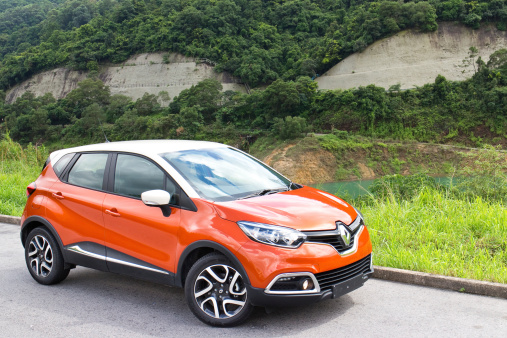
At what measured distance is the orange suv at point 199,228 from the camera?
366cm

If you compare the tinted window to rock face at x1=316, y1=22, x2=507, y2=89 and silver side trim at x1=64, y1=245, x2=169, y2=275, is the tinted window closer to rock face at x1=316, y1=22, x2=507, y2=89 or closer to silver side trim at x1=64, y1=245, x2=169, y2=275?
silver side trim at x1=64, y1=245, x2=169, y2=275

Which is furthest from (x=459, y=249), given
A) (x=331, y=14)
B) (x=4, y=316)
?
(x=331, y=14)

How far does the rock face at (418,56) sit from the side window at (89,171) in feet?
230

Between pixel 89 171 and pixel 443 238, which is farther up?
pixel 89 171

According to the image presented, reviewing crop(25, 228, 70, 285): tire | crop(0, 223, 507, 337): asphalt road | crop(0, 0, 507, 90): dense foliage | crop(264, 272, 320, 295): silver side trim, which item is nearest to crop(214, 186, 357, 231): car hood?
crop(264, 272, 320, 295): silver side trim

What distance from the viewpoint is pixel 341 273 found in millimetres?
3885

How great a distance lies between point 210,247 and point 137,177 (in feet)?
3.97

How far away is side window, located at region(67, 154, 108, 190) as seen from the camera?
487 cm

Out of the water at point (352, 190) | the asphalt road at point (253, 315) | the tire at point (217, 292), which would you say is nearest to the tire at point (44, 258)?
the asphalt road at point (253, 315)

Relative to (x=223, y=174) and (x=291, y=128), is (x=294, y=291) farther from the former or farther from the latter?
(x=291, y=128)

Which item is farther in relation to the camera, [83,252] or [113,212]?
[83,252]

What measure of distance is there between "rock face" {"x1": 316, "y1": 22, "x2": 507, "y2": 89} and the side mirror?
7082 centimetres

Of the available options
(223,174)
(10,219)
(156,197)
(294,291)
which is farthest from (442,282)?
(10,219)

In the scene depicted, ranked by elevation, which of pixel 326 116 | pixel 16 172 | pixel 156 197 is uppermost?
pixel 156 197
